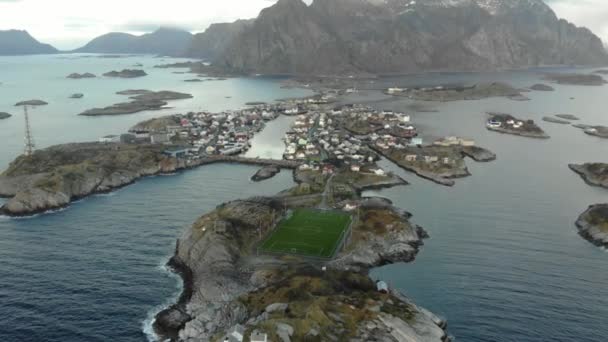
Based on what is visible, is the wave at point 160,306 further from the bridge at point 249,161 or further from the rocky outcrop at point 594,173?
the rocky outcrop at point 594,173

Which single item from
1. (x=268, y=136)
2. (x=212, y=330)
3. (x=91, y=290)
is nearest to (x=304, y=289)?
(x=212, y=330)

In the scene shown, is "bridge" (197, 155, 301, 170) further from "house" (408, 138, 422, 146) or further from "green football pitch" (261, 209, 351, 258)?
"house" (408, 138, 422, 146)

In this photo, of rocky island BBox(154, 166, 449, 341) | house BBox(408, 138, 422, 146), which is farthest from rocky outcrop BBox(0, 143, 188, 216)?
house BBox(408, 138, 422, 146)

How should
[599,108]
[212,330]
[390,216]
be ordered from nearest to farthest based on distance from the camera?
[212,330]
[390,216]
[599,108]

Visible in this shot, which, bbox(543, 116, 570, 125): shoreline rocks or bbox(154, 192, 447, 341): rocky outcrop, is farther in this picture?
bbox(543, 116, 570, 125): shoreline rocks

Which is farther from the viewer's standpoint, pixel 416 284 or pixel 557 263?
pixel 557 263

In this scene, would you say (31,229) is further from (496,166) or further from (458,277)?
(496,166)
